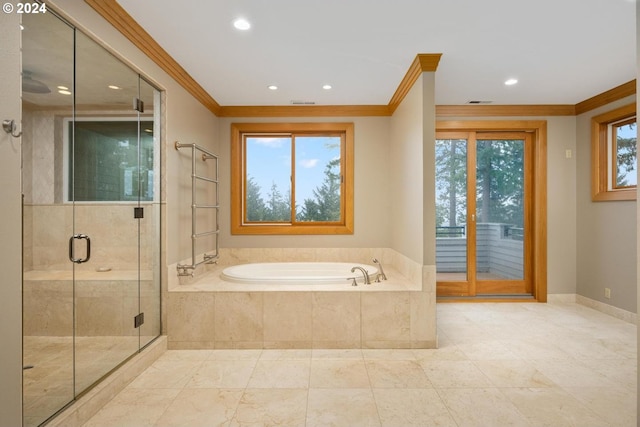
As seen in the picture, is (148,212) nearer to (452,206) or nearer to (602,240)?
(452,206)

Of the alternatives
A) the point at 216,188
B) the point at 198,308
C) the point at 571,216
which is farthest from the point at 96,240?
the point at 571,216

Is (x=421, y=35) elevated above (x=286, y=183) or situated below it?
above

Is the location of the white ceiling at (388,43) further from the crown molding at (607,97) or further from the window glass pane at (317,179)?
the window glass pane at (317,179)

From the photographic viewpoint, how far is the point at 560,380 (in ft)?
7.14

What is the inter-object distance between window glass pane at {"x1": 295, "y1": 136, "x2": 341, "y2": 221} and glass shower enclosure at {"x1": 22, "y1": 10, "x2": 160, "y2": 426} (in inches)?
70.9

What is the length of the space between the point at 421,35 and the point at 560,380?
2580 mm

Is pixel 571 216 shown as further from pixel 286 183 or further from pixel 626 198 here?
pixel 286 183

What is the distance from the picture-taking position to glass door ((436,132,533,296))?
4.04m

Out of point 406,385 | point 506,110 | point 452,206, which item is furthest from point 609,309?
point 406,385

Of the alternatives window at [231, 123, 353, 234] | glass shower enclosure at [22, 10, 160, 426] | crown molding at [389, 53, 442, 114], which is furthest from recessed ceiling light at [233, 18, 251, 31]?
window at [231, 123, 353, 234]

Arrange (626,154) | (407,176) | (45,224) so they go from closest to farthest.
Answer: (45,224), (407,176), (626,154)

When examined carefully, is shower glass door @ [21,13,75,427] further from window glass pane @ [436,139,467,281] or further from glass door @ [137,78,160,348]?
window glass pane @ [436,139,467,281]

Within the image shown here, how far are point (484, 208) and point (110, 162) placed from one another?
398 centimetres

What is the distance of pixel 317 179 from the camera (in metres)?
4.04
